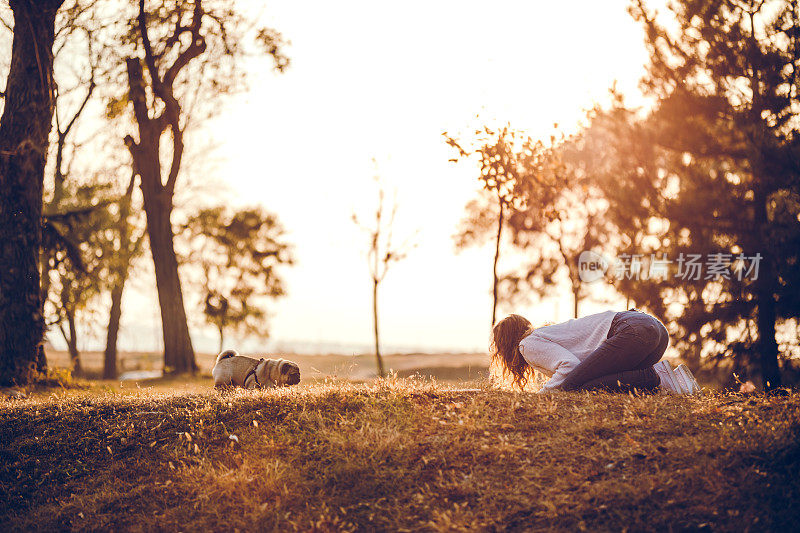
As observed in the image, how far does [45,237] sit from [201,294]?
552 inches

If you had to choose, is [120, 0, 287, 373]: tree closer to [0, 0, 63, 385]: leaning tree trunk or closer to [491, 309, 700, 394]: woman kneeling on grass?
[0, 0, 63, 385]: leaning tree trunk

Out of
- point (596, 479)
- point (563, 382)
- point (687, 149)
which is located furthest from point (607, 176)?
point (596, 479)

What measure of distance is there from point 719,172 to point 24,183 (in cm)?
1511

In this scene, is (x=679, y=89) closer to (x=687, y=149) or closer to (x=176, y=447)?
(x=687, y=149)

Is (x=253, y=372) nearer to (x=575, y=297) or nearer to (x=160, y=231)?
(x=160, y=231)

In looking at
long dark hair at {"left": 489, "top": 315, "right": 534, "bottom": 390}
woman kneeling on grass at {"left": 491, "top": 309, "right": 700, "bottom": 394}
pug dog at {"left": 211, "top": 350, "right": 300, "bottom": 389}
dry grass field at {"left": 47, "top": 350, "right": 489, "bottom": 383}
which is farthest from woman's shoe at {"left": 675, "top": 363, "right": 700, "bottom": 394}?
dry grass field at {"left": 47, "top": 350, "right": 489, "bottom": 383}

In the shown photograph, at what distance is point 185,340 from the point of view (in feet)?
56.8

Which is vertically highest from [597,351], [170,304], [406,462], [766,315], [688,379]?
[170,304]

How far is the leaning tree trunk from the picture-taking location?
11.2 m

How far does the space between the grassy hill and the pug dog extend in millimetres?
971

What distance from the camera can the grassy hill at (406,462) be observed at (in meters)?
4.51

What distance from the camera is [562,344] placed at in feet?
23.1

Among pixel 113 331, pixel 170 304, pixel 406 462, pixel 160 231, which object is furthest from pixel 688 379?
pixel 113 331

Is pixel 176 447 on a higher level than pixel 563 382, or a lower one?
lower
